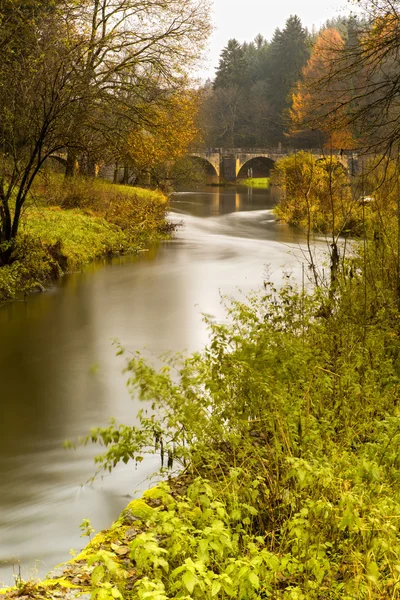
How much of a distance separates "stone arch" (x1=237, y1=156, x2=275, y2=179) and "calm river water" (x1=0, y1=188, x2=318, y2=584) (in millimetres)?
45485

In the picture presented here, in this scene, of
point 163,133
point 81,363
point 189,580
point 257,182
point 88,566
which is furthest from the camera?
point 257,182

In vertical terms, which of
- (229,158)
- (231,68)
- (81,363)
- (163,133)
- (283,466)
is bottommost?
(81,363)

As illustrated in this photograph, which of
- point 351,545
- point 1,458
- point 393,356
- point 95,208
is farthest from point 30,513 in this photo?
point 95,208

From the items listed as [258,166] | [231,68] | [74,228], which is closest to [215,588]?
[74,228]

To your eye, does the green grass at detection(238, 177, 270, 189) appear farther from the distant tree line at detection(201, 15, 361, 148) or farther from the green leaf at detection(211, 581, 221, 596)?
the green leaf at detection(211, 581, 221, 596)

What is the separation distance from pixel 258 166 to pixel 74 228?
5482 centimetres

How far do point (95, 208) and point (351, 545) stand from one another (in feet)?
58.8

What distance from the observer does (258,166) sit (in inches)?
2768

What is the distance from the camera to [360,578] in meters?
3.46

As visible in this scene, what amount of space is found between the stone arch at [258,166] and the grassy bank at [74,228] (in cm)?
4163

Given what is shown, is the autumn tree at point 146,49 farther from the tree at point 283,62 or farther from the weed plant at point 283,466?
the tree at point 283,62

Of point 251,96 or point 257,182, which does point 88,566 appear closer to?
point 257,182

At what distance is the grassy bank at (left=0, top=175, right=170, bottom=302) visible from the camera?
13.8 metres

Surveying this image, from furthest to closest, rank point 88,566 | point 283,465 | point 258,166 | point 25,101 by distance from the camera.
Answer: point 258,166
point 25,101
point 283,465
point 88,566
